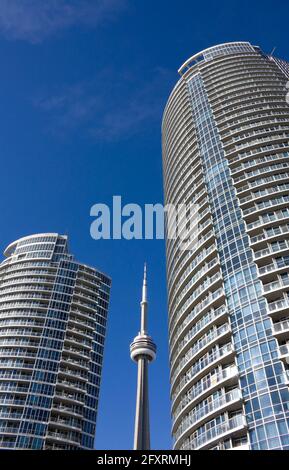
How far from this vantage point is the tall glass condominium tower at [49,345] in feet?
286

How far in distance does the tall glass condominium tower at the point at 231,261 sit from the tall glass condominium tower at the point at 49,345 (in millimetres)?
27546

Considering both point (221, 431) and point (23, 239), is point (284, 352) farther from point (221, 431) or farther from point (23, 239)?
point (23, 239)

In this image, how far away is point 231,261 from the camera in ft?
219

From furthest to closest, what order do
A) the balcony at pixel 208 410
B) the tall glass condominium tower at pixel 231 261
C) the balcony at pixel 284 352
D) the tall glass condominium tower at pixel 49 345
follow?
the tall glass condominium tower at pixel 49 345 → the balcony at pixel 208 410 → the tall glass condominium tower at pixel 231 261 → the balcony at pixel 284 352

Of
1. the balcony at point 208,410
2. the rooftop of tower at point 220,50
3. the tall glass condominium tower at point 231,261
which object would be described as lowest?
the balcony at point 208,410

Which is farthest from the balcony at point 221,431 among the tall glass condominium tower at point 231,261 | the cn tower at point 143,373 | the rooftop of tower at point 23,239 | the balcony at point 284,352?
the rooftop of tower at point 23,239

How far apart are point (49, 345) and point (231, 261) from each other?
162 ft

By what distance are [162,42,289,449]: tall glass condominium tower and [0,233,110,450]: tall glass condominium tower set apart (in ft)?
90.4

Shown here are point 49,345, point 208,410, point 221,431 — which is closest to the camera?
point 221,431

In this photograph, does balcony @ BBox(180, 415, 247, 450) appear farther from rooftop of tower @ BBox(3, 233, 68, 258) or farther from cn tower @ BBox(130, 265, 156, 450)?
rooftop of tower @ BBox(3, 233, 68, 258)

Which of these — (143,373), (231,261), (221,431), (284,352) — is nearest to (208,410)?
(221,431)

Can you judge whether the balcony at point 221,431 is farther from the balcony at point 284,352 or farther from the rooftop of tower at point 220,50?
the rooftop of tower at point 220,50
